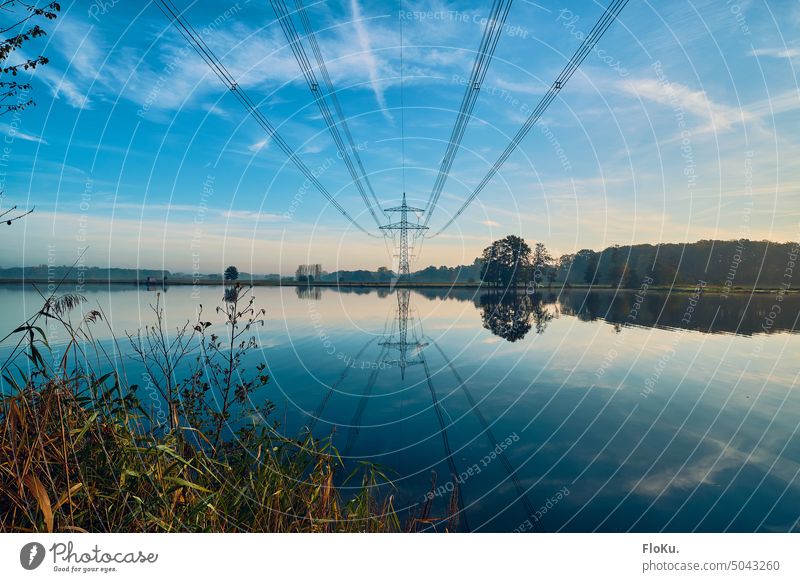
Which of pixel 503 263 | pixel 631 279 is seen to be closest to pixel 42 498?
pixel 503 263

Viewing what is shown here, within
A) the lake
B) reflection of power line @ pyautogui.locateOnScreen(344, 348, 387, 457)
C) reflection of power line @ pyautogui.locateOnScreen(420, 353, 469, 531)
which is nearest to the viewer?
reflection of power line @ pyautogui.locateOnScreen(420, 353, 469, 531)

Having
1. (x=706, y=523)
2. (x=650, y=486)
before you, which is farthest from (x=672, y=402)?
(x=706, y=523)

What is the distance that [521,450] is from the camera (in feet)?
31.7

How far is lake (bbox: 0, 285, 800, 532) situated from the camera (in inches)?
285

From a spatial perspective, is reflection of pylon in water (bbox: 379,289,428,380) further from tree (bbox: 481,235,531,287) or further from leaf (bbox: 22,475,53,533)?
tree (bbox: 481,235,531,287)

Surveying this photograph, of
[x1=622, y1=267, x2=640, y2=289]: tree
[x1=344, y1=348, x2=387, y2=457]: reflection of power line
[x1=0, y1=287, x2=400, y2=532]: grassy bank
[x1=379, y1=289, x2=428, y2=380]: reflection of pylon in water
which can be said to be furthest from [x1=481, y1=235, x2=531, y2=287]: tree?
[x1=0, y1=287, x2=400, y2=532]: grassy bank

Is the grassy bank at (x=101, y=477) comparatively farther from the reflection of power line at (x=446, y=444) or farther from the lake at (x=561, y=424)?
the reflection of power line at (x=446, y=444)

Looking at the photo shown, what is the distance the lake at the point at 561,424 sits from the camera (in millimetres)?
7234

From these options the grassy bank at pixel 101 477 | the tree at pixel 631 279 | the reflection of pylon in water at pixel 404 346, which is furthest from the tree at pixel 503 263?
the grassy bank at pixel 101 477

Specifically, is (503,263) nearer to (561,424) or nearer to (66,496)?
(561,424)

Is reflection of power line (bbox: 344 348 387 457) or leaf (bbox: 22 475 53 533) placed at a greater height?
leaf (bbox: 22 475 53 533)

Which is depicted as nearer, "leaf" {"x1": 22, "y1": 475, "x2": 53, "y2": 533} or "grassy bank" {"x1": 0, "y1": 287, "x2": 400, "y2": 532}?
"leaf" {"x1": 22, "y1": 475, "x2": 53, "y2": 533}
